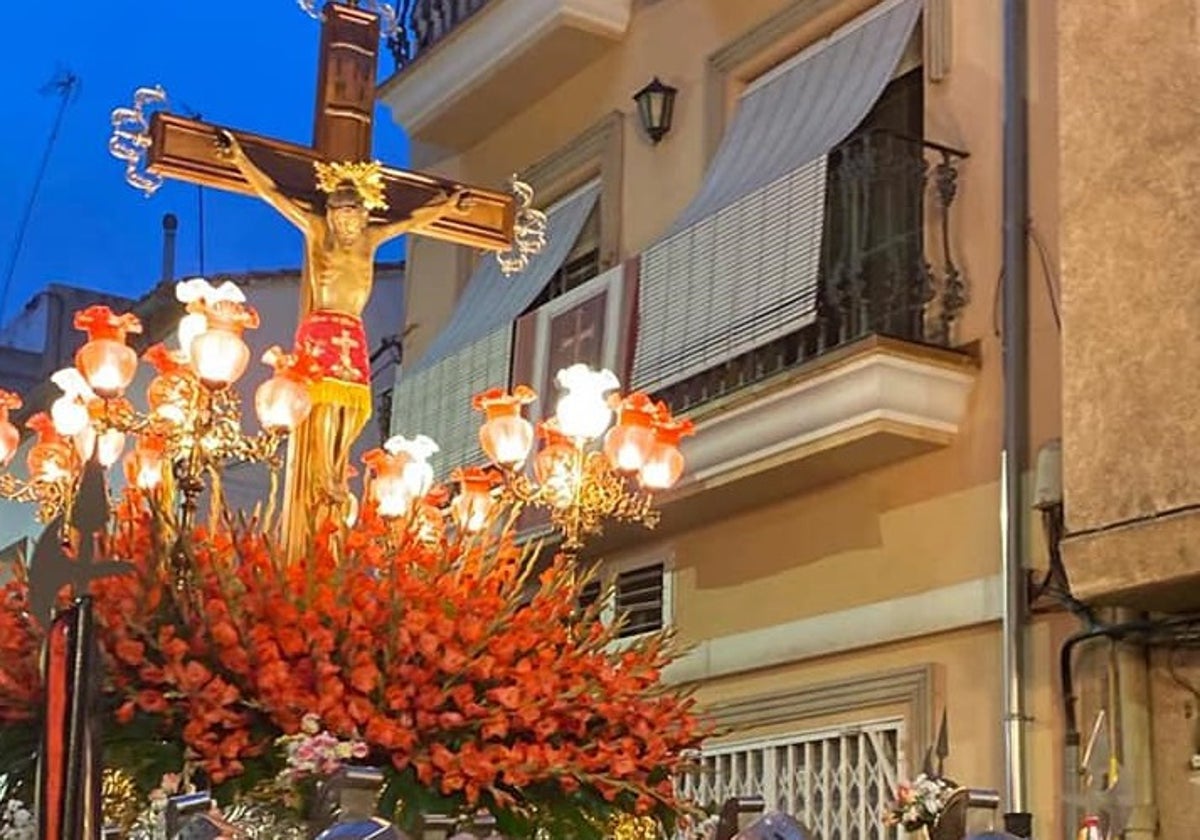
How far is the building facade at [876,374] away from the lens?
6391 millimetres

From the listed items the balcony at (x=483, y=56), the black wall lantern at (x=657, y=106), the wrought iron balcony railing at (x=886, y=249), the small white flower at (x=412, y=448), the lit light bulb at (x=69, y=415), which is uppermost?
the balcony at (x=483, y=56)

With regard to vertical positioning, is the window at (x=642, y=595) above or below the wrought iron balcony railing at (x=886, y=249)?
below

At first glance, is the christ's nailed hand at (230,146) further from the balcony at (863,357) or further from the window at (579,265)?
the window at (579,265)

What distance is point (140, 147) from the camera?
5680 mm

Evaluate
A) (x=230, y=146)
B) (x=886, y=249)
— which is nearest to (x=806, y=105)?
(x=886, y=249)

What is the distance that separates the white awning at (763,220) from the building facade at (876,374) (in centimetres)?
2

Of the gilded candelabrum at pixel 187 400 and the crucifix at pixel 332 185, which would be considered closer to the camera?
the crucifix at pixel 332 185

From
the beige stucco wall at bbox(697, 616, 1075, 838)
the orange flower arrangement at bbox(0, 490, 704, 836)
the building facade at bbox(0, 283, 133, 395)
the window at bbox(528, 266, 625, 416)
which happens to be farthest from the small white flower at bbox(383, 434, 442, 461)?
the building facade at bbox(0, 283, 133, 395)

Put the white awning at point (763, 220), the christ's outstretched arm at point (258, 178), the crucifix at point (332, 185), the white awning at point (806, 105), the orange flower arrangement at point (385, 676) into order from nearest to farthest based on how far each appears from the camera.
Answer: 1. the orange flower arrangement at point (385, 676)
2. the crucifix at point (332, 185)
3. the christ's outstretched arm at point (258, 178)
4. the white awning at point (763, 220)
5. the white awning at point (806, 105)

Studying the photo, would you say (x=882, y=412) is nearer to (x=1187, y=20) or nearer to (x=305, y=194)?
(x=1187, y=20)

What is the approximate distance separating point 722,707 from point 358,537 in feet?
14.8

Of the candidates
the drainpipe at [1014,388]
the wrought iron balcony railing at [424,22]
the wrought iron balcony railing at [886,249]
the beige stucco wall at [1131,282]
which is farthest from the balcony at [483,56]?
the beige stucco wall at [1131,282]

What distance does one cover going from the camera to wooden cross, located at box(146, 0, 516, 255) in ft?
18.3

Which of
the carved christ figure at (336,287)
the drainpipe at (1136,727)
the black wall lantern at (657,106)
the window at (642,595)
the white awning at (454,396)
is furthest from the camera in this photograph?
the white awning at (454,396)
